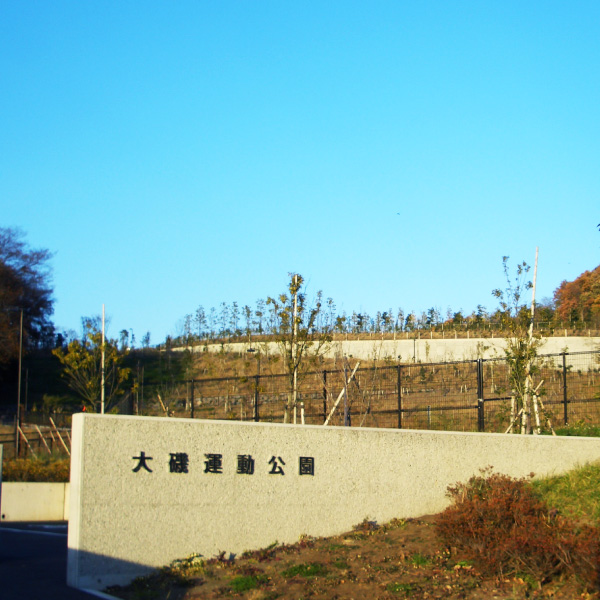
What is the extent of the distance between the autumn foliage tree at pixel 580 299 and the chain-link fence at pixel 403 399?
13668 millimetres

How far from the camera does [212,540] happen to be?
9.73 meters

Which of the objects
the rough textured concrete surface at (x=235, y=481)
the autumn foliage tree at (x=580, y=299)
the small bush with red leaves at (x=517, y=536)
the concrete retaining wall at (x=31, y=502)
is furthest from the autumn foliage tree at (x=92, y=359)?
the autumn foliage tree at (x=580, y=299)

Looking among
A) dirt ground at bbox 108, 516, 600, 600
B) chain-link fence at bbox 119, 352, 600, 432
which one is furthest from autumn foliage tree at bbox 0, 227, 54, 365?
dirt ground at bbox 108, 516, 600, 600

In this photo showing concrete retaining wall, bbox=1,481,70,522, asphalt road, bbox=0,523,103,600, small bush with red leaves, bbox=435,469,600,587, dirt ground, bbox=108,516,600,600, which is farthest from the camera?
concrete retaining wall, bbox=1,481,70,522

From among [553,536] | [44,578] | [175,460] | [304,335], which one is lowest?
[44,578]

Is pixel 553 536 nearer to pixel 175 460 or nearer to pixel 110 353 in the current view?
pixel 175 460

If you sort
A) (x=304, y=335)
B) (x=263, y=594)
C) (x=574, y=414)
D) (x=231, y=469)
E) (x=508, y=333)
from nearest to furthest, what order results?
(x=263, y=594) → (x=231, y=469) → (x=508, y=333) → (x=304, y=335) → (x=574, y=414)

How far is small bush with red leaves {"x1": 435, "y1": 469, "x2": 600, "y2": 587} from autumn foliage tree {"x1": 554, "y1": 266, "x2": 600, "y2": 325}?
1268 inches

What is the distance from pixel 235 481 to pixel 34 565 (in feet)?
10.5

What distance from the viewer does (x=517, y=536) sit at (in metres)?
8.21

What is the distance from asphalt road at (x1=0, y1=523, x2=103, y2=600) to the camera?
8.34 meters

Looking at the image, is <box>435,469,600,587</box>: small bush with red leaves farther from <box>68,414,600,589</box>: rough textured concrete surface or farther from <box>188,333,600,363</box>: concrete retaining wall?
<box>188,333,600,363</box>: concrete retaining wall

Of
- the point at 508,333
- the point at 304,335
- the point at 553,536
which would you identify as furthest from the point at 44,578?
the point at 508,333

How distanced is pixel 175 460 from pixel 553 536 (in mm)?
5065
